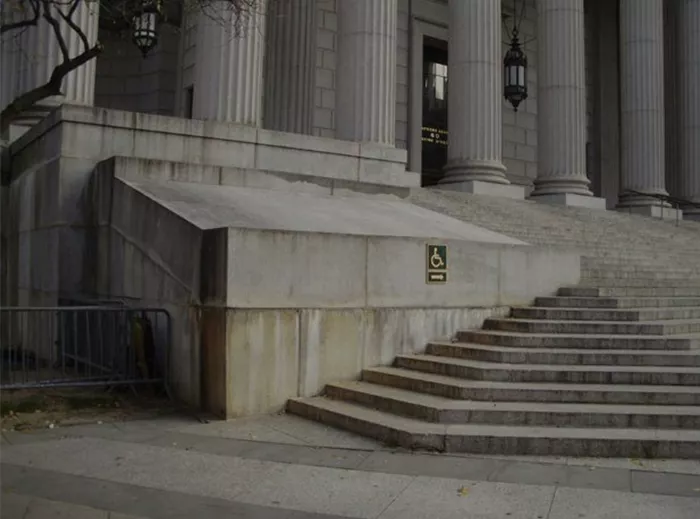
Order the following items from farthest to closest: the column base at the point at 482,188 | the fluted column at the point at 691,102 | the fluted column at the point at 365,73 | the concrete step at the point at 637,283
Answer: the fluted column at the point at 691,102 → the column base at the point at 482,188 → the fluted column at the point at 365,73 → the concrete step at the point at 637,283

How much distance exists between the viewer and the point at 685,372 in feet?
26.1

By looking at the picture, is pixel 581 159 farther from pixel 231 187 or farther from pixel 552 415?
pixel 552 415

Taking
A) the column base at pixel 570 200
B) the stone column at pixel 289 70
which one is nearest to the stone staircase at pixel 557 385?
the column base at pixel 570 200

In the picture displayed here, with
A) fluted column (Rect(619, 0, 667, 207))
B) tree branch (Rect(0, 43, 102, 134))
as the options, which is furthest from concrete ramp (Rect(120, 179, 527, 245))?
fluted column (Rect(619, 0, 667, 207))

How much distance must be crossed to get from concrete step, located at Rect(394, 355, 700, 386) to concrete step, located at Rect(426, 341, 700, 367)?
0.11m

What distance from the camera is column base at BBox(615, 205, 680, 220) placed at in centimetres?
2325

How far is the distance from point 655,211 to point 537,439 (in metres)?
18.5

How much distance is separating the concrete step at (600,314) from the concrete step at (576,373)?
1.52 m

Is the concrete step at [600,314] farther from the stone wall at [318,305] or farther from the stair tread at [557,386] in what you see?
the stair tread at [557,386]

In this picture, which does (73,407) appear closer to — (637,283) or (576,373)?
(576,373)

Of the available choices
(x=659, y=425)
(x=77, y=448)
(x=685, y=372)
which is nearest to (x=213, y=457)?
(x=77, y=448)

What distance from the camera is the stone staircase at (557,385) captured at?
686cm

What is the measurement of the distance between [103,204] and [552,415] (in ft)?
22.9

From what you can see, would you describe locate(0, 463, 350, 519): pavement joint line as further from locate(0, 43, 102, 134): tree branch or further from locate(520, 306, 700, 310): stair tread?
locate(520, 306, 700, 310): stair tread
